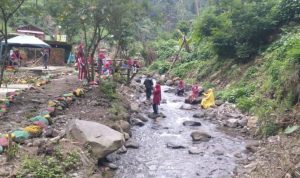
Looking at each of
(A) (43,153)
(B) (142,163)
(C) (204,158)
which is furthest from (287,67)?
(A) (43,153)

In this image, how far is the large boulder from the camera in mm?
9648

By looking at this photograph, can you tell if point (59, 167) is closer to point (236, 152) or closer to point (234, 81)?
point (236, 152)

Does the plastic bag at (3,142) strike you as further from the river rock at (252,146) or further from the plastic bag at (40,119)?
the river rock at (252,146)

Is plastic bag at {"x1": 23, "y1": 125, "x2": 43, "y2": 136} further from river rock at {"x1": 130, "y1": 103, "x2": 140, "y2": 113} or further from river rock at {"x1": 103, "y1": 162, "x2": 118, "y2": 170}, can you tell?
river rock at {"x1": 130, "y1": 103, "x2": 140, "y2": 113}

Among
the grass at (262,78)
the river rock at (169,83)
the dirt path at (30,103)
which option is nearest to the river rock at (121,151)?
the dirt path at (30,103)

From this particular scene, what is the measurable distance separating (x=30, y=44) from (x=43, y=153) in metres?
15.6

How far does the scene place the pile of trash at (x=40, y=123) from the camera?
342 inches

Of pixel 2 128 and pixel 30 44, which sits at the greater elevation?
pixel 30 44

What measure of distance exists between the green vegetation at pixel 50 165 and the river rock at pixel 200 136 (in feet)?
18.4

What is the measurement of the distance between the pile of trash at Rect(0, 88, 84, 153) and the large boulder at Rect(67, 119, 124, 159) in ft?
2.85

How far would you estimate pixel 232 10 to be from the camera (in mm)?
22078

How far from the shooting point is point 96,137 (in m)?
9.88

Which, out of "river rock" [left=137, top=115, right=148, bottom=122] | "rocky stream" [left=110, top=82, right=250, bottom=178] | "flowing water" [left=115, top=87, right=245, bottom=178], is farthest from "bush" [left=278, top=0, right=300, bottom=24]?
"river rock" [left=137, top=115, right=148, bottom=122]

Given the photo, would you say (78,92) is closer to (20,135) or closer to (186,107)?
(186,107)
